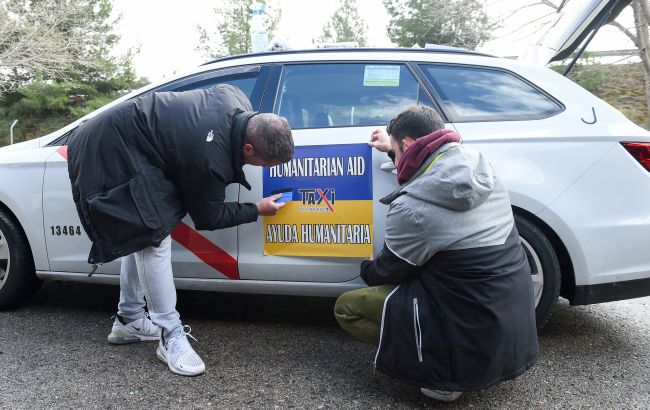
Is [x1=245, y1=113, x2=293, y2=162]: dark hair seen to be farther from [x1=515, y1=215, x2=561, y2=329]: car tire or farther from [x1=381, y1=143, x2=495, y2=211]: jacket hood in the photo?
[x1=515, y1=215, x2=561, y2=329]: car tire

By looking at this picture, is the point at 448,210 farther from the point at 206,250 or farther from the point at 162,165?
the point at 206,250

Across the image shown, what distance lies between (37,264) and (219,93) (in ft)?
5.45

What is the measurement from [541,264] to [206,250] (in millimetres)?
1732

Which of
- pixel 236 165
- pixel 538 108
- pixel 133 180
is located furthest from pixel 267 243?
pixel 538 108

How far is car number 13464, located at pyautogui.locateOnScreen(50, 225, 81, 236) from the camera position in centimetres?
318

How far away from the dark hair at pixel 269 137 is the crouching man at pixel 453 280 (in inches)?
22.2

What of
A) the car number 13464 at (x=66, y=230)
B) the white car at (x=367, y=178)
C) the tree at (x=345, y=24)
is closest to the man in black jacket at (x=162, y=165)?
the white car at (x=367, y=178)

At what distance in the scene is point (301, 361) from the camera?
276 centimetres

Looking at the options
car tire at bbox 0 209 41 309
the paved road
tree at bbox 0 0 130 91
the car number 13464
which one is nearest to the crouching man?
the paved road

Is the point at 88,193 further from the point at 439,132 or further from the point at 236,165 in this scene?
the point at 439,132

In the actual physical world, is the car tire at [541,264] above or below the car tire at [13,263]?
above

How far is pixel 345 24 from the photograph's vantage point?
93.6ft

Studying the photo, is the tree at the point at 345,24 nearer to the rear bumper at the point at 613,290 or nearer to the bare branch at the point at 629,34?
the bare branch at the point at 629,34

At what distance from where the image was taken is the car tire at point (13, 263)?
10.9ft
